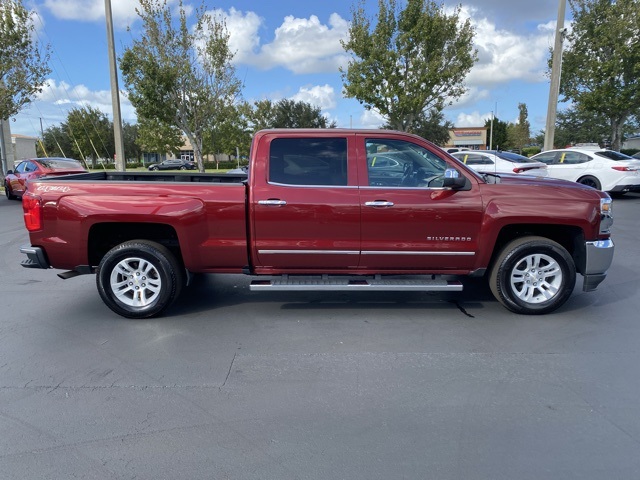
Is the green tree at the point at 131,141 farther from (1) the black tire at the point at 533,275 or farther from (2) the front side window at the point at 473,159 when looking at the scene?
(1) the black tire at the point at 533,275

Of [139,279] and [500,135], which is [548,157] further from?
[500,135]

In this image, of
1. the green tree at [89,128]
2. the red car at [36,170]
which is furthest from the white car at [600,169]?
the green tree at [89,128]

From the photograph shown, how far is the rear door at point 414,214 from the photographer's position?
4.71 m

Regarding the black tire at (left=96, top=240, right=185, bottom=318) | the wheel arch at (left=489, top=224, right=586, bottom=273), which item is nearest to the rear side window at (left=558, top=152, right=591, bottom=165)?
the wheel arch at (left=489, top=224, right=586, bottom=273)

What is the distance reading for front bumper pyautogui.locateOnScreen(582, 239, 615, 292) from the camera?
480 cm

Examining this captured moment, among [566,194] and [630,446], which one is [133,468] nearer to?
[630,446]

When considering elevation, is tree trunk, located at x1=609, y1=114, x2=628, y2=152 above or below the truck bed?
above

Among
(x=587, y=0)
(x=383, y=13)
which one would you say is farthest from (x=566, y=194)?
(x=587, y=0)

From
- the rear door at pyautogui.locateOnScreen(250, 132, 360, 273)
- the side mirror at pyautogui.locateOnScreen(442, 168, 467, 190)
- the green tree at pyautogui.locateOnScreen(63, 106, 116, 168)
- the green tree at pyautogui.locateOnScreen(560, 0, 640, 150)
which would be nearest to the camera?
the side mirror at pyautogui.locateOnScreen(442, 168, 467, 190)

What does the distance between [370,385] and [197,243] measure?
7.72ft

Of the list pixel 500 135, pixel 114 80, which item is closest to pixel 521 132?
pixel 500 135

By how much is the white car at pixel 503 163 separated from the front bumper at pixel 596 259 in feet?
25.7

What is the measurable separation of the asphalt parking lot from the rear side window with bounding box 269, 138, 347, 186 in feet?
4.87

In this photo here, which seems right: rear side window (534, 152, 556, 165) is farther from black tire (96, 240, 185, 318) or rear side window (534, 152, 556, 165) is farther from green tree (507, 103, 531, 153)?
green tree (507, 103, 531, 153)
